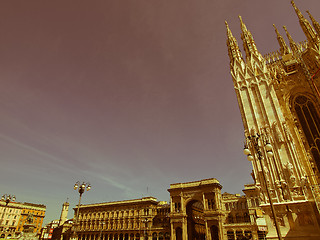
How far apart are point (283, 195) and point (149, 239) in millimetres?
49406

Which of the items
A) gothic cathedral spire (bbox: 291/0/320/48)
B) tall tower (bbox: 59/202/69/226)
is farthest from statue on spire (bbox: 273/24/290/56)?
tall tower (bbox: 59/202/69/226)

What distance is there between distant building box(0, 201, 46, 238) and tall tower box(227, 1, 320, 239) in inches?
3432

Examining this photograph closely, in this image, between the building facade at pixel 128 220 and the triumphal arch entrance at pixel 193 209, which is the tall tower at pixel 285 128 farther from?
the building facade at pixel 128 220

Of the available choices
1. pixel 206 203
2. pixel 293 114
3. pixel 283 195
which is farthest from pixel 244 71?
pixel 206 203

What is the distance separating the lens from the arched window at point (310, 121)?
18786mm

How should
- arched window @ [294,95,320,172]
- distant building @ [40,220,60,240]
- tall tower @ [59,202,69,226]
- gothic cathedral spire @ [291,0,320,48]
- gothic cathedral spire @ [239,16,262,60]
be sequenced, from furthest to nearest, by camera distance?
tall tower @ [59,202,69,226]
distant building @ [40,220,60,240]
gothic cathedral spire @ [239,16,262,60]
gothic cathedral spire @ [291,0,320,48]
arched window @ [294,95,320,172]

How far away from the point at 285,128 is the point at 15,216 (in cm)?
10413

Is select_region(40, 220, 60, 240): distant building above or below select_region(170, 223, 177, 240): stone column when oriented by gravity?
above

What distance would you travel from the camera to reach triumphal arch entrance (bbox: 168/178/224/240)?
4572 cm

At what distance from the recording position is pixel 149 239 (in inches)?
2167

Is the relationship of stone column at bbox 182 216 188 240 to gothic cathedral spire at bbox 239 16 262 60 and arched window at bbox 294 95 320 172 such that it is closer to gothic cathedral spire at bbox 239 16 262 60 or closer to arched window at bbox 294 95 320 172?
arched window at bbox 294 95 320 172

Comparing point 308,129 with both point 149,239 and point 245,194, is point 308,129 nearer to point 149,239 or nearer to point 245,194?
point 245,194

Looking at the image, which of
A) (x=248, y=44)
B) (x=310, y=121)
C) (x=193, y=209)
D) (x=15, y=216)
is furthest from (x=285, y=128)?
(x=15, y=216)

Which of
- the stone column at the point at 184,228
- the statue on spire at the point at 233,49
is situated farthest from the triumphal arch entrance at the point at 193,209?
the statue on spire at the point at 233,49
